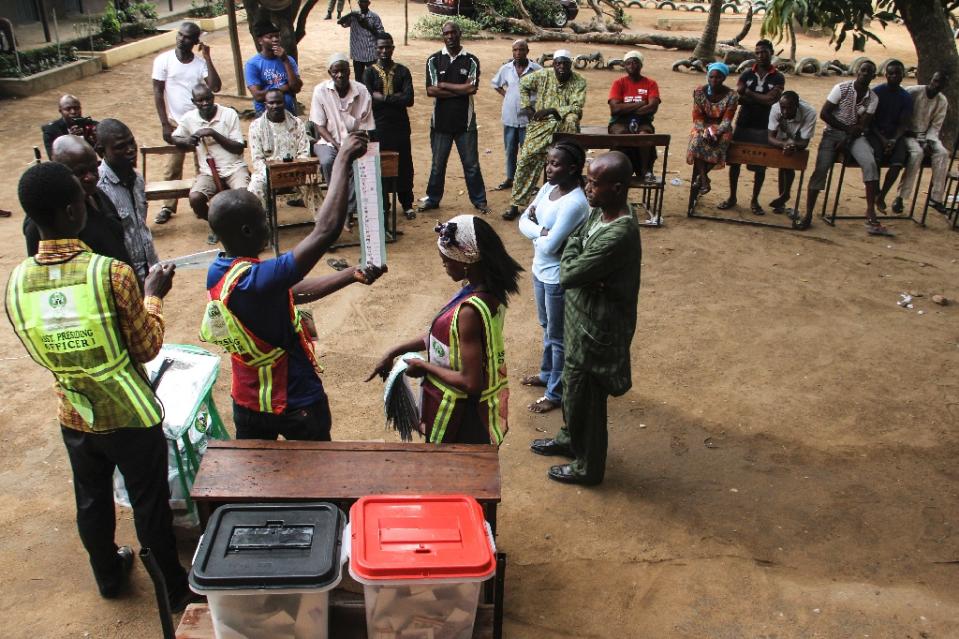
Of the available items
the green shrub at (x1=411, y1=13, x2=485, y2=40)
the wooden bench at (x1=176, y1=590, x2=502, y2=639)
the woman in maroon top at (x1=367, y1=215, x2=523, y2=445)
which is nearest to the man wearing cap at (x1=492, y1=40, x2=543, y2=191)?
the woman in maroon top at (x1=367, y1=215, x2=523, y2=445)

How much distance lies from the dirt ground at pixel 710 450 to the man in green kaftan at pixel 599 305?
0.45m

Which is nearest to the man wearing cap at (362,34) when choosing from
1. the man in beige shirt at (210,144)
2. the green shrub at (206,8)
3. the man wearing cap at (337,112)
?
the man wearing cap at (337,112)

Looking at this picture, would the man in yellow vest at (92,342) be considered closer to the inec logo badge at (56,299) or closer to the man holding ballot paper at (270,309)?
the inec logo badge at (56,299)

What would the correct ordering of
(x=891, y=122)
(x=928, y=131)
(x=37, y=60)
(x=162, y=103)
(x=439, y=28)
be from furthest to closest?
(x=439, y=28) → (x=37, y=60) → (x=928, y=131) → (x=891, y=122) → (x=162, y=103)

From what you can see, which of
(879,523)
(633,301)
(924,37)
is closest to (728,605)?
(879,523)

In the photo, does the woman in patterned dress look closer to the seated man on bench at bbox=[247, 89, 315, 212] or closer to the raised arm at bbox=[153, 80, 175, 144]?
the seated man on bench at bbox=[247, 89, 315, 212]

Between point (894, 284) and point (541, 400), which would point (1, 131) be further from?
point (894, 284)

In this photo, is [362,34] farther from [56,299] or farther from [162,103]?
[56,299]

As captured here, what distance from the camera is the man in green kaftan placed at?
4.10 metres

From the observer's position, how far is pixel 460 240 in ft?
11.2

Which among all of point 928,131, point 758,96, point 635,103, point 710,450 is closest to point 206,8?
point 635,103

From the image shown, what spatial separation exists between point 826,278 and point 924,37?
538 centimetres

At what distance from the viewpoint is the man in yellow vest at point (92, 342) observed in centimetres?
300

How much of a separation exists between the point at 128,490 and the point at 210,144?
539cm
